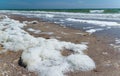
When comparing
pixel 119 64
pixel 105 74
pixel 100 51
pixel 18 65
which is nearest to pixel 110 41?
pixel 100 51

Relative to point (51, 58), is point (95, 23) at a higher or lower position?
lower


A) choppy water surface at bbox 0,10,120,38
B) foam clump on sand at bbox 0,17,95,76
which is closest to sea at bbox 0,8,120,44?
choppy water surface at bbox 0,10,120,38

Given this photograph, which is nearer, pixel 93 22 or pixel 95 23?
pixel 95 23

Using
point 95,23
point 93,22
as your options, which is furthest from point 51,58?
point 93,22

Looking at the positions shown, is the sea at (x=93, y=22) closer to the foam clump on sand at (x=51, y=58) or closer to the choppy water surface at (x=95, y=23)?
the choppy water surface at (x=95, y=23)

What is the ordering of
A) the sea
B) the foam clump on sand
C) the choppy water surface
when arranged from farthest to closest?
the choppy water surface < the sea < the foam clump on sand

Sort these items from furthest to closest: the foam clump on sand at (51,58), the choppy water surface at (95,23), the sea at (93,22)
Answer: the choppy water surface at (95,23), the sea at (93,22), the foam clump on sand at (51,58)

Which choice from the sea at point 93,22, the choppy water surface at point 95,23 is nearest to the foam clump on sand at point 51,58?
the sea at point 93,22

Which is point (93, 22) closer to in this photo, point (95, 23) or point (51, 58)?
point (95, 23)

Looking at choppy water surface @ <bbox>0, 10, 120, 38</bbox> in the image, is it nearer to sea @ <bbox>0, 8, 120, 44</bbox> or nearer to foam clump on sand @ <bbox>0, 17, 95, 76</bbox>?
sea @ <bbox>0, 8, 120, 44</bbox>

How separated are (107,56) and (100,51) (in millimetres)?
727

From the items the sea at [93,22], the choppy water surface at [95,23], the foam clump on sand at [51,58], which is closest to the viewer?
the foam clump on sand at [51,58]

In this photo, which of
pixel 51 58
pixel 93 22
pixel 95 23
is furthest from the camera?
pixel 93 22

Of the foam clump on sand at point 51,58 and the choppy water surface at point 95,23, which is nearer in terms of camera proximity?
the foam clump on sand at point 51,58
